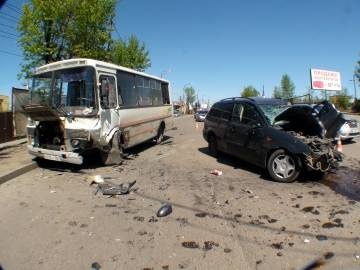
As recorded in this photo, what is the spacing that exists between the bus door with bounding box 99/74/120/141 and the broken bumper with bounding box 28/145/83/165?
2.88ft

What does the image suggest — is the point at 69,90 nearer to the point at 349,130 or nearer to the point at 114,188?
the point at 114,188

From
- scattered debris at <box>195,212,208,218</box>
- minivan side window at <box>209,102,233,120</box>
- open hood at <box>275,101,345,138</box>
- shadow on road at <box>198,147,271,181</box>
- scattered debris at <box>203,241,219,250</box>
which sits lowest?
scattered debris at <box>203,241,219,250</box>

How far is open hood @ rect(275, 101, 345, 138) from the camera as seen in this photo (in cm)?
922

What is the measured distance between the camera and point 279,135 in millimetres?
8766

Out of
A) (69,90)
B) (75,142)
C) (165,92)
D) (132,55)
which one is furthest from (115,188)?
(132,55)

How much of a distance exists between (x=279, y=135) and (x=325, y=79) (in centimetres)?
6761

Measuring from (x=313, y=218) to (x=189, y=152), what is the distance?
8220 mm

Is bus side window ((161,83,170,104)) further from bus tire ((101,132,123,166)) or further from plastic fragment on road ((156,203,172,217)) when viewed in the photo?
plastic fragment on road ((156,203,172,217))

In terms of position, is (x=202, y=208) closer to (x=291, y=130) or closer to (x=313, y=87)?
(x=291, y=130)

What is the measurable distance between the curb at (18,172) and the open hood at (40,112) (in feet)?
4.51

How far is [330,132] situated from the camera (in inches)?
363

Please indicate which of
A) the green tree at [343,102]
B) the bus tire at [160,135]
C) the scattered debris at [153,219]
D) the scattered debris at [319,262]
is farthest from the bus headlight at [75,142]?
the green tree at [343,102]

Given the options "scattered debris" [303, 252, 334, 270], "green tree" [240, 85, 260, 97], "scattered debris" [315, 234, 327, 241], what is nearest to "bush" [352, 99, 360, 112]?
"green tree" [240, 85, 260, 97]

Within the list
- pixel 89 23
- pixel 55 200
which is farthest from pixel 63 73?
pixel 89 23
